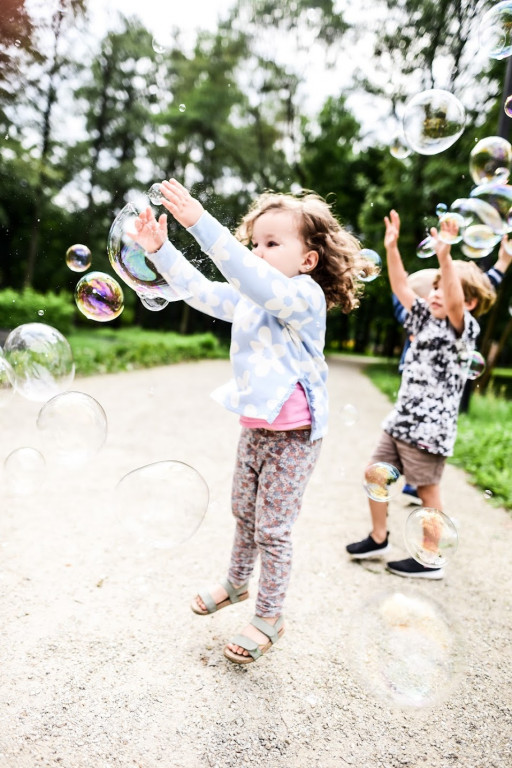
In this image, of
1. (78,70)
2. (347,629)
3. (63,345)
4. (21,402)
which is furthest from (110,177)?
(347,629)

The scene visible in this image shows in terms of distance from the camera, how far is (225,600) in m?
2.23

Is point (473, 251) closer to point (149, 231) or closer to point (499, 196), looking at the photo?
point (499, 196)

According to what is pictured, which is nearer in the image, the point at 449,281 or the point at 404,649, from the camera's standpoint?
the point at 404,649

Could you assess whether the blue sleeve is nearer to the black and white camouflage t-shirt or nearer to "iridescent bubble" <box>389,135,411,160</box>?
the black and white camouflage t-shirt

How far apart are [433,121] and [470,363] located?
1.29 metres

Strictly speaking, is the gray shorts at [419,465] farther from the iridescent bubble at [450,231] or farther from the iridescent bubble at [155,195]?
the iridescent bubble at [155,195]

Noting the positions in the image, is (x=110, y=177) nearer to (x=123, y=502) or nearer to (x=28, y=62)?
(x=28, y=62)

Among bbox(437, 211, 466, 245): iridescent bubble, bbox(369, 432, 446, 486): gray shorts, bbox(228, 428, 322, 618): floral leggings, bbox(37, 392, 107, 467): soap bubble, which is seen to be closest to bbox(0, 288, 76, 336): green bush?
bbox(37, 392, 107, 467): soap bubble

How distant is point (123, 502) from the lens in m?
2.20

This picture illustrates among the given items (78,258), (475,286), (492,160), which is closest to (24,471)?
(78,258)

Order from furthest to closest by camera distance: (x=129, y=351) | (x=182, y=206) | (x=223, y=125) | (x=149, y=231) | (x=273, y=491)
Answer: (x=223, y=125) < (x=129, y=351) < (x=273, y=491) < (x=149, y=231) < (x=182, y=206)

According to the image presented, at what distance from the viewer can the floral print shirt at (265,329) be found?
1.73 metres

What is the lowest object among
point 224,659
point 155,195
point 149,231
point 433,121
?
point 224,659

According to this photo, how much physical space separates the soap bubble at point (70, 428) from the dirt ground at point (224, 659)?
0.43 m
